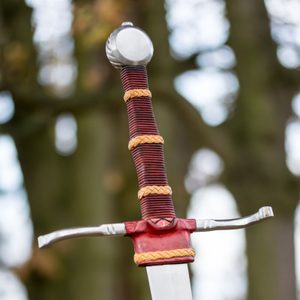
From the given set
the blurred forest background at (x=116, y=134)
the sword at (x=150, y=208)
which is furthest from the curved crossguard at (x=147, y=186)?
the blurred forest background at (x=116, y=134)

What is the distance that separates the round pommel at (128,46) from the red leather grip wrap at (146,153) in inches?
1.1

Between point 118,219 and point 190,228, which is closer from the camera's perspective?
point 190,228

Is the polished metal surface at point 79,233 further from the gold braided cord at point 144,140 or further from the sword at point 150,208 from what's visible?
the gold braided cord at point 144,140

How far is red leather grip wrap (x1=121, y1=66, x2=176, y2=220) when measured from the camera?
5.90 ft

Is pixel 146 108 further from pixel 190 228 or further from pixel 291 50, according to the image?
pixel 291 50

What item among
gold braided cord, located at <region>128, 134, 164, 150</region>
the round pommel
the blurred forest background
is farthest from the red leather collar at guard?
the blurred forest background

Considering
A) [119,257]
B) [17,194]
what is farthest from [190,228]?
[17,194]

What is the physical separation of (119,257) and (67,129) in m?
1.17

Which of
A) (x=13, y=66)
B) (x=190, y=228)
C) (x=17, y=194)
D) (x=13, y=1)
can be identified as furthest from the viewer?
(x=17, y=194)

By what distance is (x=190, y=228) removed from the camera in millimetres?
1831

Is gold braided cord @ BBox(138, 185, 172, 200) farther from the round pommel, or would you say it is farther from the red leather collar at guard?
the round pommel

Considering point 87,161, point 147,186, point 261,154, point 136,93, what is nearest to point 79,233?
point 147,186

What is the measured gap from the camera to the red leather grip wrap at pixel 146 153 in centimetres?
180

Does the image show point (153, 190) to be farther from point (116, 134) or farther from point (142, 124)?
point (116, 134)
